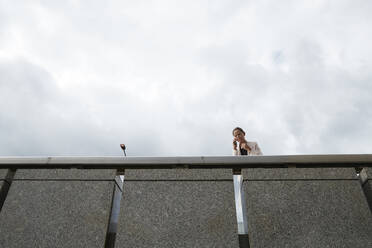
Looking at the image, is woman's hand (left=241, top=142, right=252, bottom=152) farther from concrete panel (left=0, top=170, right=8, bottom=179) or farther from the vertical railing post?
concrete panel (left=0, top=170, right=8, bottom=179)

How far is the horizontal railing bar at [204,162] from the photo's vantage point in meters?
3.43

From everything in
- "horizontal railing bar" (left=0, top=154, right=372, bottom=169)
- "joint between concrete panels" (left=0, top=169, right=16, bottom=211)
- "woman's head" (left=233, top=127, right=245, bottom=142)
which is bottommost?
"joint between concrete panels" (left=0, top=169, right=16, bottom=211)

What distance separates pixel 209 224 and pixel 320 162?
160cm

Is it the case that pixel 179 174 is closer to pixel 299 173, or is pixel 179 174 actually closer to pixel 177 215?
pixel 177 215

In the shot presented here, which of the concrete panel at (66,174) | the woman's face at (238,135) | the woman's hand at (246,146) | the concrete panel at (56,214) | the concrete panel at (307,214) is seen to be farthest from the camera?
the woman's face at (238,135)

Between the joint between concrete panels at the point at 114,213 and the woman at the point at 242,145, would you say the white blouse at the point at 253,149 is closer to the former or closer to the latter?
the woman at the point at 242,145

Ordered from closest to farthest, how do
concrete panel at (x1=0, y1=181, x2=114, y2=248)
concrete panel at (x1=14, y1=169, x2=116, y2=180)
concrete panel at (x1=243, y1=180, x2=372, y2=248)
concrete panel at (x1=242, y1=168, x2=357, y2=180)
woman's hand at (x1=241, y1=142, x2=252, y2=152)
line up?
concrete panel at (x1=243, y1=180, x2=372, y2=248), concrete panel at (x1=0, y1=181, x2=114, y2=248), concrete panel at (x1=242, y1=168, x2=357, y2=180), concrete panel at (x1=14, y1=169, x2=116, y2=180), woman's hand at (x1=241, y1=142, x2=252, y2=152)

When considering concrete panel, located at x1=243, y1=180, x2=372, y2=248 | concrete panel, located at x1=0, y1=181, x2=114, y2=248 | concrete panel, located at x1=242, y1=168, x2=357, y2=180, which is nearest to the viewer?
concrete panel, located at x1=243, y1=180, x2=372, y2=248

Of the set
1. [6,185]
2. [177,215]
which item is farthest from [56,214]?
Result: [177,215]

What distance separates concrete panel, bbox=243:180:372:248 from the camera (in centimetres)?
294

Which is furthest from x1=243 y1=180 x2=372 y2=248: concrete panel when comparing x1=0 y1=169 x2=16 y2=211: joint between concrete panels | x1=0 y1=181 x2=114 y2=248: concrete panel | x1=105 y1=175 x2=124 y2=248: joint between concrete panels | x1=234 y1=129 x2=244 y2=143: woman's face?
x1=0 y1=169 x2=16 y2=211: joint between concrete panels

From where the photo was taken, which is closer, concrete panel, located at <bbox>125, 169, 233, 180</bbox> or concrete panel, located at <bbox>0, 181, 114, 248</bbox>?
concrete panel, located at <bbox>0, 181, 114, 248</bbox>

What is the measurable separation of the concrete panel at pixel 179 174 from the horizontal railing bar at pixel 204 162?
0.06 m

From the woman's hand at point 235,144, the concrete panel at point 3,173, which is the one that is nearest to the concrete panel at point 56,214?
the concrete panel at point 3,173
